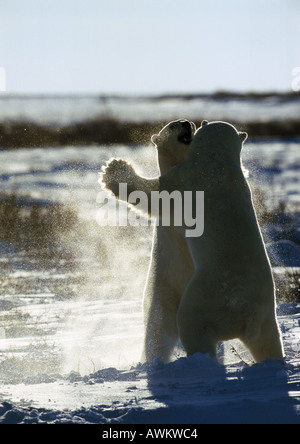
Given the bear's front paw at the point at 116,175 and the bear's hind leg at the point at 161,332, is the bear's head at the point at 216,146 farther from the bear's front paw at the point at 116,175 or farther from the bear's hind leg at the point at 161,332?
the bear's hind leg at the point at 161,332

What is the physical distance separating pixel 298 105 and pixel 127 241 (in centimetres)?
1580

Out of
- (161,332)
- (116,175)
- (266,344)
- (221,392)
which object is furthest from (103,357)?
(221,392)

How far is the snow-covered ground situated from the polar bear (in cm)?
25

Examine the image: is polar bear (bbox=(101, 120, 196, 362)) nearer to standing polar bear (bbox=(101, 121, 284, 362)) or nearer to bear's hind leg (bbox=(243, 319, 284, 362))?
standing polar bear (bbox=(101, 121, 284, 362))

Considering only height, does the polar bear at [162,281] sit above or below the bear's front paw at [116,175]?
below

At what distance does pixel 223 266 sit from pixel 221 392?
802 mm

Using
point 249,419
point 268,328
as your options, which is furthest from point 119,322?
point 249,419

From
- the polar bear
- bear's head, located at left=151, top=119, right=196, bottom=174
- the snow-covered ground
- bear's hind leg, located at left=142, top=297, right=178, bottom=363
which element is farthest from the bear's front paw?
the snow-covered ground

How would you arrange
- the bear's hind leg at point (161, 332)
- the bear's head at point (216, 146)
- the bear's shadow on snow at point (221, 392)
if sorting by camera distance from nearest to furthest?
the bear's shadow on snow at point (221, 392), the bear's head at point (216, 146), the bear's hind leg at point (161, 332)

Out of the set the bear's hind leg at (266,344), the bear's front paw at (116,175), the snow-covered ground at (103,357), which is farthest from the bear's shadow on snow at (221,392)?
the bear's front paw at (116,175)

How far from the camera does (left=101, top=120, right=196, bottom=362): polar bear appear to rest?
5.06 metres

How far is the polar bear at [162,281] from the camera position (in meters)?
5.06

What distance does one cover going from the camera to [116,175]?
514 centimetres

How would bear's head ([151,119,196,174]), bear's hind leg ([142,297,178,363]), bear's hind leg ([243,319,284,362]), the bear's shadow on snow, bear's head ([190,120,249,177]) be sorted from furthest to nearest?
bear's head ([151,119,196,174]), bear's hind leg ([142,297,178,363]), bear's head ([190,120,249,177]), bear's hind leg ([243,319,284,362]), the bear's shadow on snow
